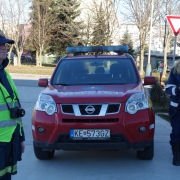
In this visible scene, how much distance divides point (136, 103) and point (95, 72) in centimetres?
147

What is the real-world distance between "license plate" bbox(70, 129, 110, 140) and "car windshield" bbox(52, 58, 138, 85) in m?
1.28

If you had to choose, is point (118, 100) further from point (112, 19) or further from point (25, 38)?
point (25, 38)

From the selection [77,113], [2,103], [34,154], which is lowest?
[34,154]

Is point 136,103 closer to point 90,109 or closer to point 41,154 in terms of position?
point 90,109

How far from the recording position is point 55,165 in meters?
5.61

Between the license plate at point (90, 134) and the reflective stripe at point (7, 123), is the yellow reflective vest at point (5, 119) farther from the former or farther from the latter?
the license plate at point (90, 134)

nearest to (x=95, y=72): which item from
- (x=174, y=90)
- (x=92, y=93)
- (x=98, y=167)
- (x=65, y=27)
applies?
(x=92, y=93)

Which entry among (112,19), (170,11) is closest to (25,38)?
(112,19)

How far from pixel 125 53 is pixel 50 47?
42.6 m

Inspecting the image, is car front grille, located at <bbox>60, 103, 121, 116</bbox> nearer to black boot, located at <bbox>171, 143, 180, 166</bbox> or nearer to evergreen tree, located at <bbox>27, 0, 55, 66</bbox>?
black boot, located at <bbox>171, 143, 180, 166</bbox>

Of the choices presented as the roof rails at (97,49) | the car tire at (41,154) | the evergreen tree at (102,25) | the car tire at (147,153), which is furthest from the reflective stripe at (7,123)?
the evergreen tree at (102,25)

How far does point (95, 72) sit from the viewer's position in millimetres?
6512

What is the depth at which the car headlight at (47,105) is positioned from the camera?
17.3 feet

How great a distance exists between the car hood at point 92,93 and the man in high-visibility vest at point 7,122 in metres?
1.91
